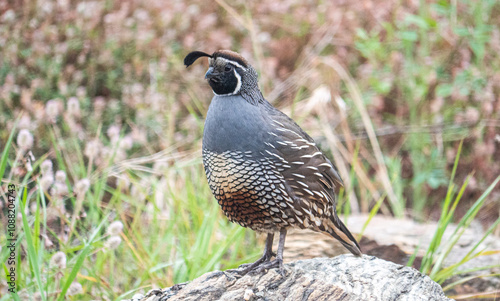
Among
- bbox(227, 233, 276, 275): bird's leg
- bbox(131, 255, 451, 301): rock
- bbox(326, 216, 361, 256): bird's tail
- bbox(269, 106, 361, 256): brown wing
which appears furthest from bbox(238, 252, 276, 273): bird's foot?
bbox(326, 216, 361, 256): bird's tail

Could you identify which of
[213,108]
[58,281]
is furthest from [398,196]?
[58,281]

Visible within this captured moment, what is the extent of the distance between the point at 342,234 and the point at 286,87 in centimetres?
279

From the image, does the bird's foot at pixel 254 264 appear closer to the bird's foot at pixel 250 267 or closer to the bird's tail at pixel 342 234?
the bird's foot at pixel 250 267

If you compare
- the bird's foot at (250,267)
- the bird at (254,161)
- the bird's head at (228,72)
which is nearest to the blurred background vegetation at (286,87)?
the bird's foot at (250,267)

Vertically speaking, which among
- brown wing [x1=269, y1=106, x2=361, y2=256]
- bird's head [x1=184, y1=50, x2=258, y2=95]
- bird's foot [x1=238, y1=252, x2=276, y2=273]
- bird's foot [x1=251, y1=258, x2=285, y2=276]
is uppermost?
bird's head [x1=184, y1=50, x2=258, y2=95]

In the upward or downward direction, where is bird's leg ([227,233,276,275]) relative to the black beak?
downward

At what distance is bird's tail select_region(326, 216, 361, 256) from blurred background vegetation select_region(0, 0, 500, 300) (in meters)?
0.80

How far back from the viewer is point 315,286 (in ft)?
7.86

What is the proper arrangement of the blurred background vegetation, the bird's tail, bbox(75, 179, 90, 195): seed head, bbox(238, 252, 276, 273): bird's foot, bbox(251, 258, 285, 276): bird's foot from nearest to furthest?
bbox(251, 258, 285, 276): bird's foot → bbox(238, 252, 276, 273): bird's foot → bbox(75, 179, 90, 195): seed head → the bird's tail → the blurred background vegetation

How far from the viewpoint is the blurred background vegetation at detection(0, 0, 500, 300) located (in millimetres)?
4574

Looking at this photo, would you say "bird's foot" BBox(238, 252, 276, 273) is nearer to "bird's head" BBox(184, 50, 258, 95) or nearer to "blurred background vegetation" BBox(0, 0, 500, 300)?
"bird's head" BBox(184, 50, 258, 95)

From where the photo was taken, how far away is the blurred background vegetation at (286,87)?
4.57 metres

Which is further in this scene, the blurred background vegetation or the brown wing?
the blurred background vegetation

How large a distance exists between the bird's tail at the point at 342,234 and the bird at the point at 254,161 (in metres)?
0.18
